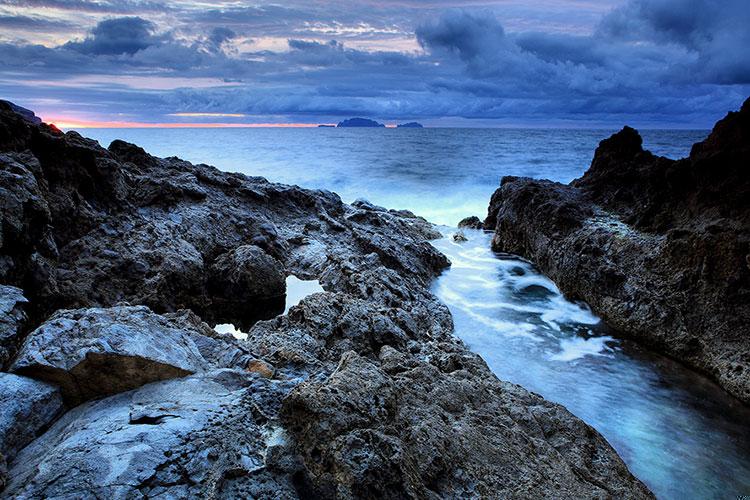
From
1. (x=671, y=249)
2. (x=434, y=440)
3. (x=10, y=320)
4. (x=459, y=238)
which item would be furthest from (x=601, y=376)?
(x=459, y=238)

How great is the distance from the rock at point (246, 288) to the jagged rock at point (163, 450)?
363 cm

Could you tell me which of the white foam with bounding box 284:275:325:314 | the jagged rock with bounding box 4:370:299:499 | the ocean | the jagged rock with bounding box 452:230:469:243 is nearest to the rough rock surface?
the ocean

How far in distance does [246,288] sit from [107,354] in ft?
12.3

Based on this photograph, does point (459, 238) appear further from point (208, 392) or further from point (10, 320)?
point (10, 320)

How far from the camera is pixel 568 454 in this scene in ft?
11.5

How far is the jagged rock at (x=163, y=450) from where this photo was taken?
7.30 feet

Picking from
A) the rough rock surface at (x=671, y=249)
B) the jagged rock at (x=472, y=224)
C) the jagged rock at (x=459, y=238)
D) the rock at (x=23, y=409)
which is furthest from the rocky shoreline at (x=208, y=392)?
the jagged rock at (x=472, y=224)

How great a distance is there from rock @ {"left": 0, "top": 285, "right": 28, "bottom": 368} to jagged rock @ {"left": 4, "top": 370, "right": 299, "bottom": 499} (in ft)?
2.41

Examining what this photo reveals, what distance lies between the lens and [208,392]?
9.89 feet

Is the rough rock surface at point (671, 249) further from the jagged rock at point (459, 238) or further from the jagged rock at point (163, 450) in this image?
the jagged rock at point (163, 450)

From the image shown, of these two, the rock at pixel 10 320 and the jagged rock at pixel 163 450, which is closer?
the jagged rock at pixel 163 450

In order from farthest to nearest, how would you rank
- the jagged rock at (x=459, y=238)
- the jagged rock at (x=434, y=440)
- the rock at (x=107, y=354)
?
1. the jagged rock at (x=459, y=238)
2. the rock at (x=107, y=354)
3. the jagged rock at (x=434, y=440)

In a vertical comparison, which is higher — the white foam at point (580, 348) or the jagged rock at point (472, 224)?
the jagged rock at point (472, 224)

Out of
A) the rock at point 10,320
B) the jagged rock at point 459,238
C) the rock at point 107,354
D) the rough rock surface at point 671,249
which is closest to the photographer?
the rock at point 107,354
